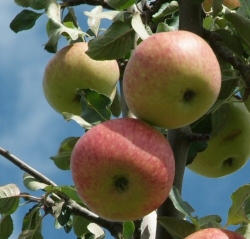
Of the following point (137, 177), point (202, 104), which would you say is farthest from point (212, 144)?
point (137, 177)

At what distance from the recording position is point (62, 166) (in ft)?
7.04

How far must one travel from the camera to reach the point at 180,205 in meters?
1.72

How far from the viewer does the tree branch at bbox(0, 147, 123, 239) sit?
6.73ft

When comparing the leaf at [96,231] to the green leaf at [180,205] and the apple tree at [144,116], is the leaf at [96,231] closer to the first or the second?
the apple tree at [144,116]

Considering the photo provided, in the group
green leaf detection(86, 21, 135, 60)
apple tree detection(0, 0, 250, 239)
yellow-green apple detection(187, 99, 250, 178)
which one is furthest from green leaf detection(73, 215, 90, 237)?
green leaf detection(86, 21, 135, 60)

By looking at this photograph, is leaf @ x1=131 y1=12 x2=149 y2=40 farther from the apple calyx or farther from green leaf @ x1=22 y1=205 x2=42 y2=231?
green leaf @ x1=22 y1=205 x2=42 y2=231

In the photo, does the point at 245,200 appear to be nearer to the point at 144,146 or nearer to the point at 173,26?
A: the point at 144,146

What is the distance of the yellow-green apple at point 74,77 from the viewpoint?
2373 millimetres

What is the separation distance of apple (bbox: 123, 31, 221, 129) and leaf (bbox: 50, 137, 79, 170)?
1.20ft

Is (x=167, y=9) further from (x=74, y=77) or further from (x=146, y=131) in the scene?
(x=146, y=131)

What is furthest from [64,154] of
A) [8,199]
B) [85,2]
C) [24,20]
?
[24,20]

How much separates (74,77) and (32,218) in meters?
0.49

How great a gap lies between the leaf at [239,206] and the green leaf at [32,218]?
70cm

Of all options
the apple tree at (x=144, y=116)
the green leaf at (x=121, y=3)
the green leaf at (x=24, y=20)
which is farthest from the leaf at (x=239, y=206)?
the green leaf at (x=24, y=20)
